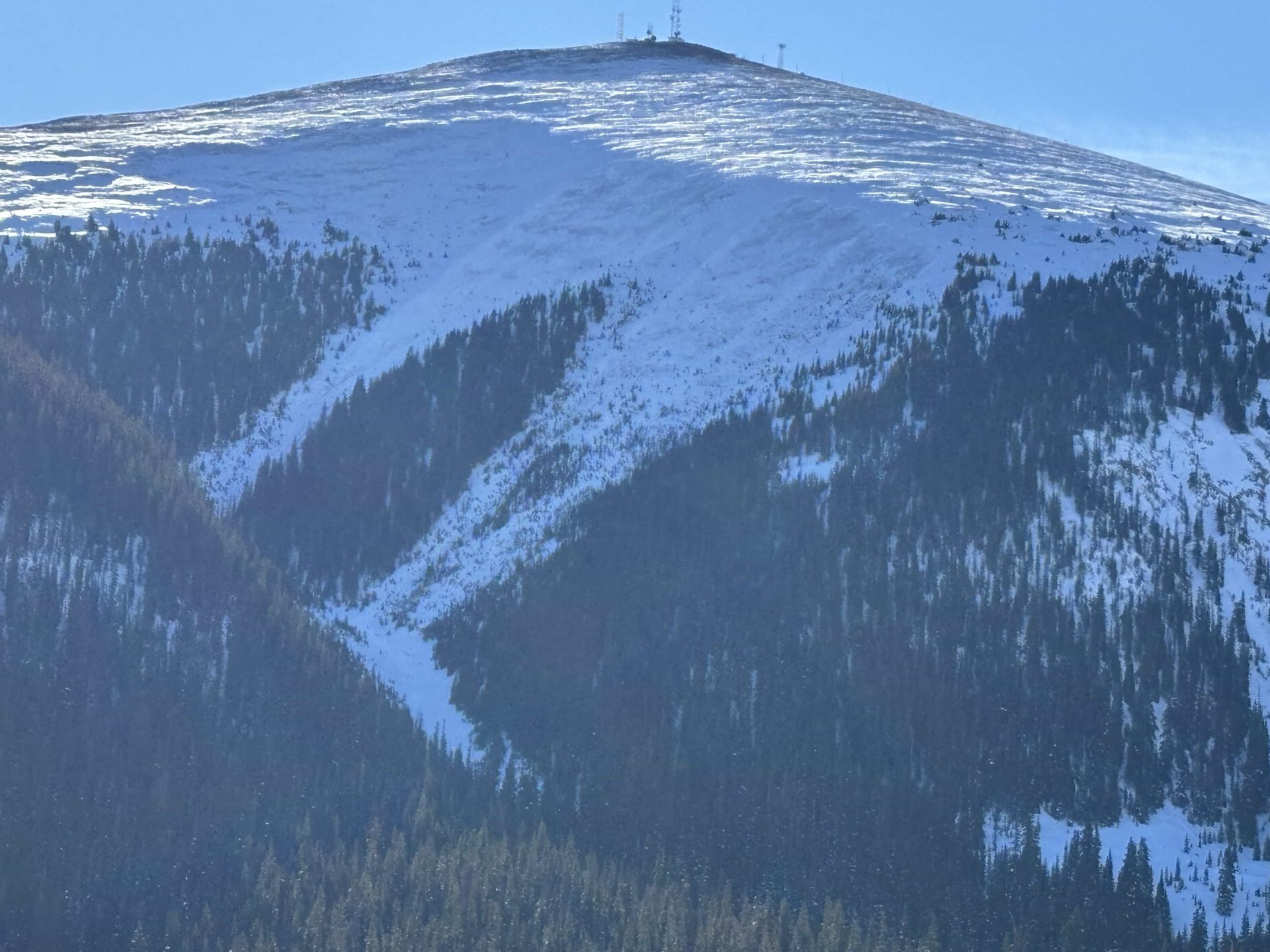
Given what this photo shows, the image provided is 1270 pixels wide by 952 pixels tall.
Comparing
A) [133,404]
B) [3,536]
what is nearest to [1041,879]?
[3,536]

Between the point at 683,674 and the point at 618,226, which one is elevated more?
the point at 618,226

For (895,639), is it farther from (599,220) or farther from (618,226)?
(599,220)

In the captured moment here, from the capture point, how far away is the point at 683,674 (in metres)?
96.0

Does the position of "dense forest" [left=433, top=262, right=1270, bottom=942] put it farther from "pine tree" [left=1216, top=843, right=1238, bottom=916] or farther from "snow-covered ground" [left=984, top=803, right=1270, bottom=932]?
"pine tree" [left=1216, top=843, right=1238, bottom=916]

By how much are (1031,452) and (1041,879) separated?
26.0 m

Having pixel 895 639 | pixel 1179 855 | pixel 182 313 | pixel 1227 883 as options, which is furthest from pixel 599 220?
pixel 1227 883

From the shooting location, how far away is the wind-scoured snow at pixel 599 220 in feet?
364

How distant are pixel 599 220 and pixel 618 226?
2303 mm

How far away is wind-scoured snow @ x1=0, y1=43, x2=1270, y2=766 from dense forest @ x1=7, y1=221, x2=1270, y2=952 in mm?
3368

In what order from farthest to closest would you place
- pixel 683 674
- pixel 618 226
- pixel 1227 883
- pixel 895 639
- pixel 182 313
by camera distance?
1. pixel 618 226
2. pixel 182 313
3. pixel 683 674
4. pixel 895 639
5. pixel 1227 883

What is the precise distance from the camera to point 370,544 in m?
110

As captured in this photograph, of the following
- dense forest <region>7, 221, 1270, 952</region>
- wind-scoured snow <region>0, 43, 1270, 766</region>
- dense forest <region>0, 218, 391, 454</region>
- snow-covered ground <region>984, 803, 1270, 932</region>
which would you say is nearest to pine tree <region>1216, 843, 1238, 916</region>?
snow-covered ground <region>984, 803, 1270, 932</region>

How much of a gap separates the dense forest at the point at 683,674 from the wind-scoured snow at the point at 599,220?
3.37 m

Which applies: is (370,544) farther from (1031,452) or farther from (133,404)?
(1031,452)
